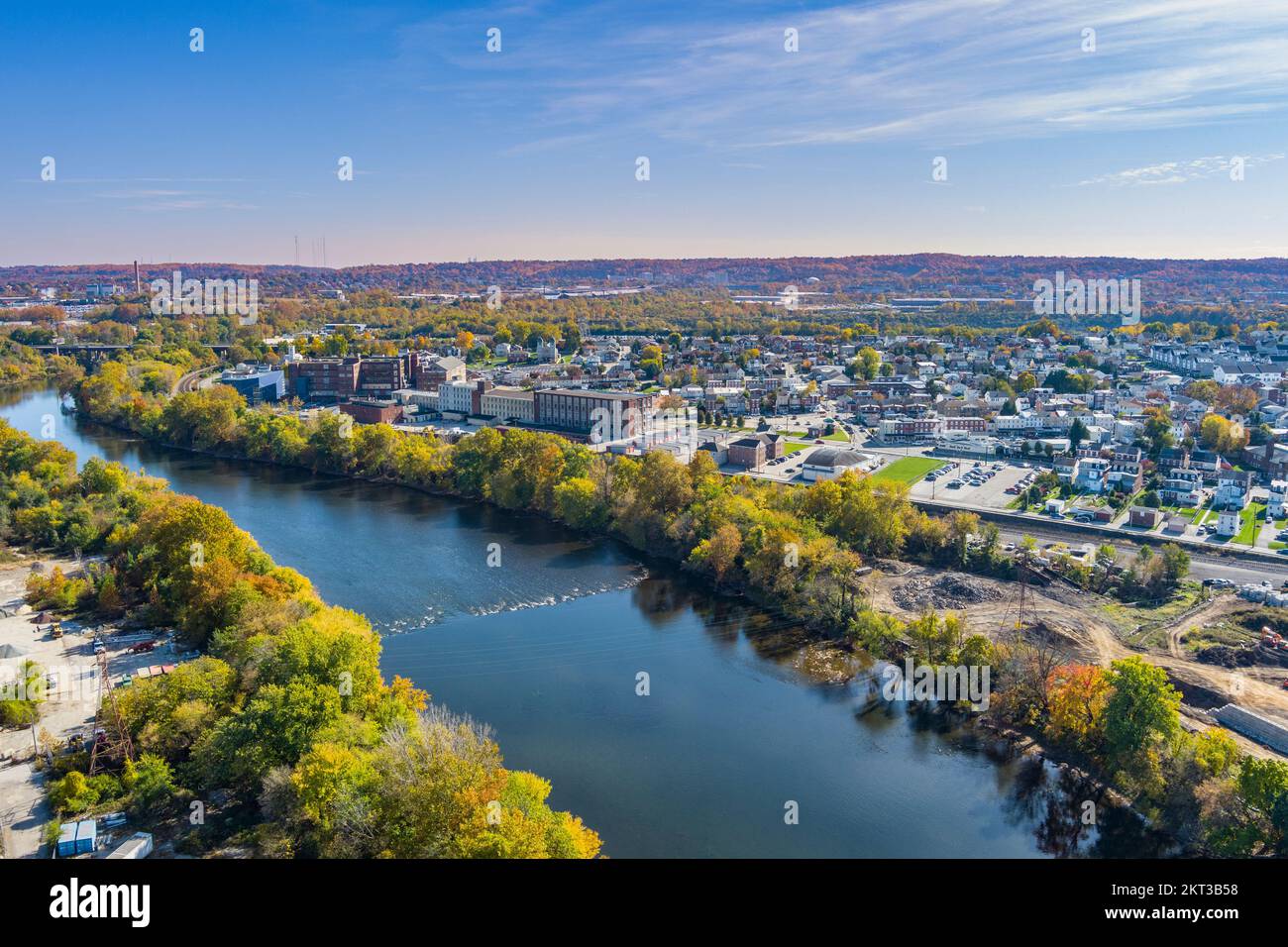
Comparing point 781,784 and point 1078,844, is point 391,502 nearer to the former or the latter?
point 781,784

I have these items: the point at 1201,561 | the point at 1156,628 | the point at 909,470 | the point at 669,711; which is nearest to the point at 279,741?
the point at 669,711

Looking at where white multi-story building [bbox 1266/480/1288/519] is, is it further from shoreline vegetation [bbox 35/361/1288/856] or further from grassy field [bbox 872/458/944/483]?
grassy field [bbox 872/458/944/483]

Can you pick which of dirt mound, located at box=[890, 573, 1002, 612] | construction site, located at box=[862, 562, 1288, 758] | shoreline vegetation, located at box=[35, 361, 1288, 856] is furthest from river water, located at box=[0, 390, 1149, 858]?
construction site, located at box=[862, 562, 1288, 758]

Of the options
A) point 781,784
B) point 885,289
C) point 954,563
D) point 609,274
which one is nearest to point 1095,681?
point 781,784

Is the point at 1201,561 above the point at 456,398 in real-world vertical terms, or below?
below

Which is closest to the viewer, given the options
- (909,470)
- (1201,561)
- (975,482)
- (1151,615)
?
(1151,615)

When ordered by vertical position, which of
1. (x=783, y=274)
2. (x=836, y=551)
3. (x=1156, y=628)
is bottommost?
(x=1156, y=628)

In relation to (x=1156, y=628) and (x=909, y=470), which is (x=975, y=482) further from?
(x=1156, y=628)
